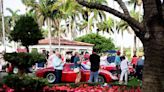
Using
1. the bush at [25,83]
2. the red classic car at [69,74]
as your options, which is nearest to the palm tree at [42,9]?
the red classic car at [69,74]

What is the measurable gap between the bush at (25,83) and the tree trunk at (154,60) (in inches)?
80.2

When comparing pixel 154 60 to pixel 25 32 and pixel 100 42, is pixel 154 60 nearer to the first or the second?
pixel 25 32

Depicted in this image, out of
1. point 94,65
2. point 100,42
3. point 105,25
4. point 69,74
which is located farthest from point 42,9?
point 94,65

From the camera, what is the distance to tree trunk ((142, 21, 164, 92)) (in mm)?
7824

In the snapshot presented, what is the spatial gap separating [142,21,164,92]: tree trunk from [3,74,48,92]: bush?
2.04m

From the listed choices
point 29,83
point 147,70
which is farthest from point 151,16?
point 29,83

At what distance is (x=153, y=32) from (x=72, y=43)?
55.2 m

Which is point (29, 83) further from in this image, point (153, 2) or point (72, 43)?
point (72, 43)

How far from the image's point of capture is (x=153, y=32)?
7820mm

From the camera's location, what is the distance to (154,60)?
26.0ft

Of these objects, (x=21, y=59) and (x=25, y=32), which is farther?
(x=25, y=32)

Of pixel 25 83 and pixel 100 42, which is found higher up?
pixel 25 83

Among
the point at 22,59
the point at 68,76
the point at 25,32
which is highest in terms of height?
the point at 25,32

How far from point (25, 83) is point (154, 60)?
8.13 ft
